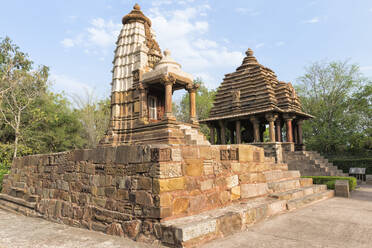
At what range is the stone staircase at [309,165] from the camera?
1270cm

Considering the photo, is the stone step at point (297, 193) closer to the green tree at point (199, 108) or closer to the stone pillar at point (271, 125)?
the stone pillar at point (271, 125)

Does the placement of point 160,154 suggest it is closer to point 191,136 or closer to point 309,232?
point 309,232

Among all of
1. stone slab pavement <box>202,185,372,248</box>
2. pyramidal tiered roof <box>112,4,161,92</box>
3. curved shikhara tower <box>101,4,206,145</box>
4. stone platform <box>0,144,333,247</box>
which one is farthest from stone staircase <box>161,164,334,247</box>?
pyramidal tiered roof <box>112,4,161,92</box>

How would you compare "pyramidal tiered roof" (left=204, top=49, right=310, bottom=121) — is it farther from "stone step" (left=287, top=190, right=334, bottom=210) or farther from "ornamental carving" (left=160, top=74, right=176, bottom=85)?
"stone step" (left=287, top=190, right=334, bottom=210)

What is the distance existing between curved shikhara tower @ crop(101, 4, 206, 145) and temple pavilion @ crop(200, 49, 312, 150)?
21.1 feet

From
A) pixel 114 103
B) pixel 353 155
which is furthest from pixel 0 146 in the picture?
pixel 353 155

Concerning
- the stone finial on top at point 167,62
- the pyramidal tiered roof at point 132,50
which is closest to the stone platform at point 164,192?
the stone finial on top at point 167,62

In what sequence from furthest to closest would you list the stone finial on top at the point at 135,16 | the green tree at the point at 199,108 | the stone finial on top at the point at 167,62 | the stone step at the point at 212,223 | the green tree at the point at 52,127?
the green tree at the point at 199,108
the green tree at the point at 52,127
the stone finial on top at the point at 135,16
the stone finial on top at the point at 167,62
the stone step at the point at 212,223

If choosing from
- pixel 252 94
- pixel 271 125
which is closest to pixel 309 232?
pixel 271 125

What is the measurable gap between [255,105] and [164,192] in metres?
13.5

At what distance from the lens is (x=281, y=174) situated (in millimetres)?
7266

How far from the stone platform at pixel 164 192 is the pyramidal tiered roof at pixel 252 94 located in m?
9.83

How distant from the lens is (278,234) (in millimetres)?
3756

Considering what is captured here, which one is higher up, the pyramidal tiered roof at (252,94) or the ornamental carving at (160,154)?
the pyramidal tiered roof at (252,94)
